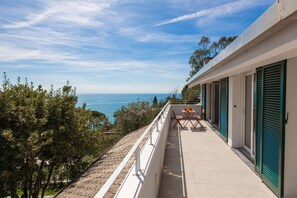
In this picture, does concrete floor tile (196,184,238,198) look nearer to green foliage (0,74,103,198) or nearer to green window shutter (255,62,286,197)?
green window shutter (255,62,286,197)

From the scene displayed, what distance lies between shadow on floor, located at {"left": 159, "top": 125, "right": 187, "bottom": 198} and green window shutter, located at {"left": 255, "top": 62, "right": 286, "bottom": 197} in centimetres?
166

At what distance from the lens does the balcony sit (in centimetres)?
256

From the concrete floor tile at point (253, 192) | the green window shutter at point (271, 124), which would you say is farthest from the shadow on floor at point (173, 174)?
the green window shutter at point (271, 124)

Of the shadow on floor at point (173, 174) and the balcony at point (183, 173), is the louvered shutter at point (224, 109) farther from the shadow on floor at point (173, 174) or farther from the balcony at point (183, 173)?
the shadow on floor at point (173, 174)

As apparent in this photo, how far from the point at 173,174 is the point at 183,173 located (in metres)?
0.25

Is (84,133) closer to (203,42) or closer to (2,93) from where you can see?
(2,93)

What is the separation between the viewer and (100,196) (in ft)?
3.42

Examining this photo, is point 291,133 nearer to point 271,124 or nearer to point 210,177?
point 271,124

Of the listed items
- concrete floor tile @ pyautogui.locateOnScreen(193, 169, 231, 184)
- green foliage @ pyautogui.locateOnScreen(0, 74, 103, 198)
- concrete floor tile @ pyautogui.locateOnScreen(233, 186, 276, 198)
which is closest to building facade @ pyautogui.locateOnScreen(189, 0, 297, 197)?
concrete floor tile @ pyautogui.locateOnScreen(233, 186, 276, 198)

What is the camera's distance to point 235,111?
7.23 metres

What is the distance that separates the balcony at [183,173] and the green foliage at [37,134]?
258cm

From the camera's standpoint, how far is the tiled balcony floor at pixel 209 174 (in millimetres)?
4230

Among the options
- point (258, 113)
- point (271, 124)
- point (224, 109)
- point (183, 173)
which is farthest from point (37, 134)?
point (224, 109)

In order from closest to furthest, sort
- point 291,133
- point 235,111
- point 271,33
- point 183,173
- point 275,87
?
point 271,33
point 291,133
point 275,87
point 183,173
point 235,111
